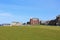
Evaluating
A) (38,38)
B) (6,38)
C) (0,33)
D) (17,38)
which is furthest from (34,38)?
(0,33)

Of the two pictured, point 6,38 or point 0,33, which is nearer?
point 6,38

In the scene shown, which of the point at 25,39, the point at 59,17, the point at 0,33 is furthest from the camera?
the point at 59,17

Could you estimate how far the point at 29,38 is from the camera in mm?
26750

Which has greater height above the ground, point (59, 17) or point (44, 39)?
point (59, 17)

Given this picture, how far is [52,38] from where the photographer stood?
27156 millimetres

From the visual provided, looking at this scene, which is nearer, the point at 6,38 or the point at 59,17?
the point at 6,38

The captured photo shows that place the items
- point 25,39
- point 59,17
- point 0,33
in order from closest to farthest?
point 25,39
point 0,33
point 59,17

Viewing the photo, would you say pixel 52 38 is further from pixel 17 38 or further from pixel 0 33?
pixel 0 33

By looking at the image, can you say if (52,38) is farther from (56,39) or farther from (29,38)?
(29,38)

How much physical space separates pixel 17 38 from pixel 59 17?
70.3m

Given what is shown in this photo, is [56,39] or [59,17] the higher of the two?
[59,17]

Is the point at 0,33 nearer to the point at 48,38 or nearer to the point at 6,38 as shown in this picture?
the point at 6,38

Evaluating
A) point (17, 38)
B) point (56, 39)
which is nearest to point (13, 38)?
point (17, 38)

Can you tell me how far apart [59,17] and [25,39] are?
70473mm
